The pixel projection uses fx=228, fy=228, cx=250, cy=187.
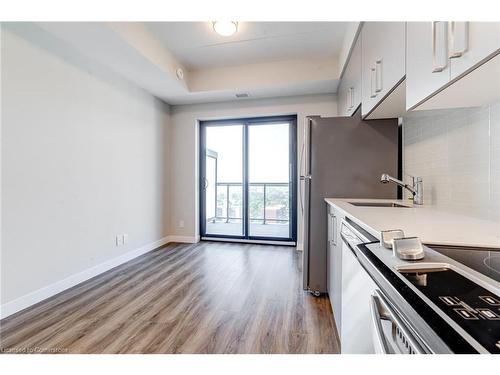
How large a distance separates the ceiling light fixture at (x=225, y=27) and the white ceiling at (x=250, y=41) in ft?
0.23

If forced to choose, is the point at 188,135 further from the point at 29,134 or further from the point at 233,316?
the point at 233,316

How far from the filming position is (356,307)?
90 centimetres

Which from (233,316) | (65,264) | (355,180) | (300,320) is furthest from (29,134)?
(355,180)

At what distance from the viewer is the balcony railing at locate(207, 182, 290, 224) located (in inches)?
159

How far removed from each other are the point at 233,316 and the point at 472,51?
1989 mm

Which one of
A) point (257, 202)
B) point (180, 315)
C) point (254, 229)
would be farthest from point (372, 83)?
point (254, 229)

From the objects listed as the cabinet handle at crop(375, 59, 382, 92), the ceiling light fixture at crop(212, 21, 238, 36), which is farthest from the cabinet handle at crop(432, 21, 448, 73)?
the ceiling light fixture at crop(212, 21, 238, 36)

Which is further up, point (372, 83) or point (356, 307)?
point (372, 83)

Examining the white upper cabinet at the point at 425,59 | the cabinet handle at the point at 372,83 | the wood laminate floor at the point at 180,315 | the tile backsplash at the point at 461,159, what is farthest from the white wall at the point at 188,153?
the white upper cabinet at the point at 425,59

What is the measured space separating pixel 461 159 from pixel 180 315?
2196mm

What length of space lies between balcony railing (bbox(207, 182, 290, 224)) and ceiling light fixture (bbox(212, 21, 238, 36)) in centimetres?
224

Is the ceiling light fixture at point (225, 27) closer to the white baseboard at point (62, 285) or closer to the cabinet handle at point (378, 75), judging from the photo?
the cabinet handle at point (378, 75)

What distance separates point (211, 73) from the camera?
336cm

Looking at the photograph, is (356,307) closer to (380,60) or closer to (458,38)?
(458,38)
